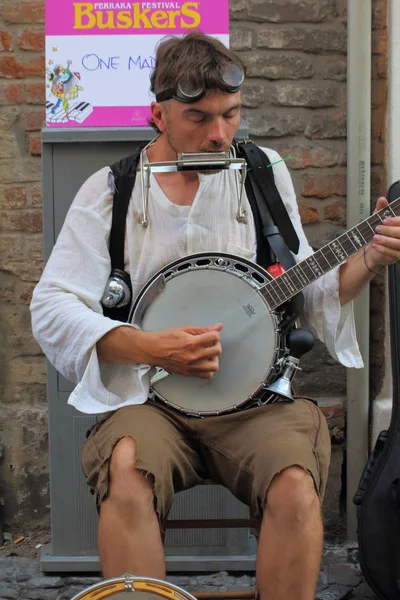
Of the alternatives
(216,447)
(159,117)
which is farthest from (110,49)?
(216,447)

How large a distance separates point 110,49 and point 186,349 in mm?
1109

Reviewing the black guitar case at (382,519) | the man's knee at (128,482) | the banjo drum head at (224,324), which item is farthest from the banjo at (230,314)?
the black guitar case at (382,519)

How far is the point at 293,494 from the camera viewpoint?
195cm

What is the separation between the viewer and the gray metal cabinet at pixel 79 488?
9.14 feet

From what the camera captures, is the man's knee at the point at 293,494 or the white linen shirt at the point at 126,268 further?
the white linen shirt at the point at 126,268

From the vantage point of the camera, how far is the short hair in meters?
2.21

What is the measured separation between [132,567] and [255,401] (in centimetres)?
51

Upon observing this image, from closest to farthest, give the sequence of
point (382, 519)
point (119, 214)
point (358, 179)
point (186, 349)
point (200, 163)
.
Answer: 1. point (186, 349)
2. point (200, 163)
3. point (119, 214)
4. point (382, 519)
5. point (358, 179)

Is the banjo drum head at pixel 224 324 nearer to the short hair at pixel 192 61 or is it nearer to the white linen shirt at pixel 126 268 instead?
the white linen shirt at pixel 126 268

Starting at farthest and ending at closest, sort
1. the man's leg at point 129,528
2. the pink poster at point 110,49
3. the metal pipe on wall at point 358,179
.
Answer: the metal pipe on wall at point 358,179 → the pink poster at point 110,49 → the man's leg at point 129,528

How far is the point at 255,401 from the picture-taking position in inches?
87.5

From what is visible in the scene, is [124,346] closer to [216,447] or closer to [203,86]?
[216,447]

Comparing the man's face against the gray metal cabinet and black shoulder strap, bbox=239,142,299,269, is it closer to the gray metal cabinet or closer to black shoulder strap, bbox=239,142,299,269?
black shoulder strap, bbox=239,142,299,269

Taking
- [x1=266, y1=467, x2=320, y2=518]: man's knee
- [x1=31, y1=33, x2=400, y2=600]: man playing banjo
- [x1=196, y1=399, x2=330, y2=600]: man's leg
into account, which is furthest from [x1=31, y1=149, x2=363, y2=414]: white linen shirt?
[x1=266, y1=467, x2=320, y2=518]: man's knee
